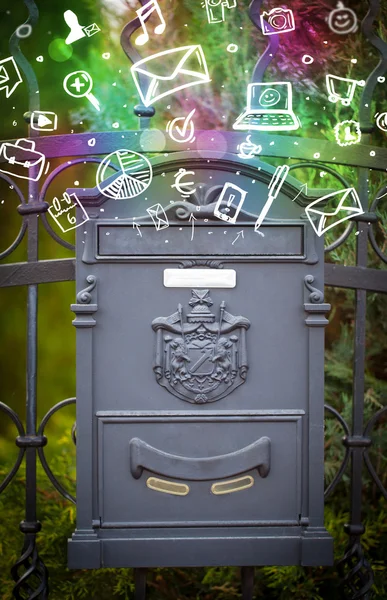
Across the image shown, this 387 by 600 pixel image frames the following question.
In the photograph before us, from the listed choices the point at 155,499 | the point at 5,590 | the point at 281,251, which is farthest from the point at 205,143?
the point at 5,590

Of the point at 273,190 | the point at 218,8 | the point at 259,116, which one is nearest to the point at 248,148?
the point at 259,116

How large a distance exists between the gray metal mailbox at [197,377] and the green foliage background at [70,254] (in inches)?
45.3

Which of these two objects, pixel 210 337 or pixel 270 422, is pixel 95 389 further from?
pixel 270 422

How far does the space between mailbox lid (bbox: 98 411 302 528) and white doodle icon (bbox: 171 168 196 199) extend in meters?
0.82

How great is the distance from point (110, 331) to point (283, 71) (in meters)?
2.20

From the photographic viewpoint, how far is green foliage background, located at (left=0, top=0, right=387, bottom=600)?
357 cm

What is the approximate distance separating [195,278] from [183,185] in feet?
1.14

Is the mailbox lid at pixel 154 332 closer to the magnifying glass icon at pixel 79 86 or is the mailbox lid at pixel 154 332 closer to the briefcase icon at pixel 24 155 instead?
the briefcase icon at pixel 24 155

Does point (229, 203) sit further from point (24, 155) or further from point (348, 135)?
point (24, 155)

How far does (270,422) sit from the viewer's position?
2.48 m

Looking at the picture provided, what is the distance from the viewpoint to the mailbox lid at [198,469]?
245 centimetres

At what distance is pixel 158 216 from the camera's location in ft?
7.97

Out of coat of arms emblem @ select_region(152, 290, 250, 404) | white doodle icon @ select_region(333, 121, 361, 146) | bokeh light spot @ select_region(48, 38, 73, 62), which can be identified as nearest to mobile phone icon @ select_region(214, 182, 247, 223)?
coat of arms emblem @ select_region(152, 290, 250, 404)

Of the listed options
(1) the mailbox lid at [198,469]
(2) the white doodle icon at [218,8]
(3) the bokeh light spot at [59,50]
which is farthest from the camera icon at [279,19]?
(1) the mailbox lid at [198,469]
